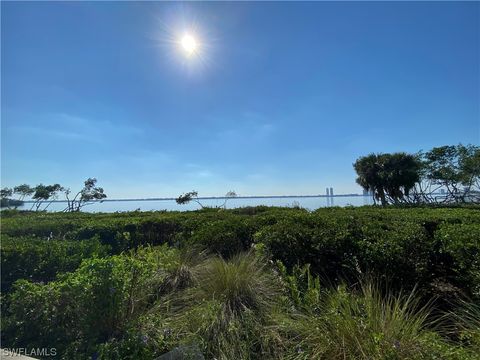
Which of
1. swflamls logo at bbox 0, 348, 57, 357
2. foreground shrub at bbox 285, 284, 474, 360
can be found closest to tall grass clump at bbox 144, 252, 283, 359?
foreground shrub at bbox 285, 284, 474, 360

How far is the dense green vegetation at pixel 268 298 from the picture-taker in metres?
2.38

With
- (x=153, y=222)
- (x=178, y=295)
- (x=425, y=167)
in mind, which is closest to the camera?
(x=178, y=295)

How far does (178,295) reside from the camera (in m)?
3.54

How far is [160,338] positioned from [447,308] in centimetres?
314

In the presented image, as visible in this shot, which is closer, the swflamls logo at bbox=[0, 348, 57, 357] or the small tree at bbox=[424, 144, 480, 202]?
the swflamls logo at bbox=[0, 348, 57, 357]

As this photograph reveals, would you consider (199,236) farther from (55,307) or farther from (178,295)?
(55,307)

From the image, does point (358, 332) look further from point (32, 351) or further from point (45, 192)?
point (45, 192)

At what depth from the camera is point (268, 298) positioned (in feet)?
11.0

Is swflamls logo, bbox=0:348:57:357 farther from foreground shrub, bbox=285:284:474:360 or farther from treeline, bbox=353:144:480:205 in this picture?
treeline, bbox=353:144:480:205

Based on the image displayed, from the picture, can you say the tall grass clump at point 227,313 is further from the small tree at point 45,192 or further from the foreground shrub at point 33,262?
the small tree at point 45,192

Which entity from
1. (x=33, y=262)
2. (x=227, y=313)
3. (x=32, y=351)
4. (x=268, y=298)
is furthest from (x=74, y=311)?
(x=268, y=298)

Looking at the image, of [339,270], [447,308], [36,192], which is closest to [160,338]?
[339,270]

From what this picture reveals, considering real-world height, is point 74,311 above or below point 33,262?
below

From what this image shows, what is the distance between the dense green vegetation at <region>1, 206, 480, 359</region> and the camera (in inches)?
93.7
